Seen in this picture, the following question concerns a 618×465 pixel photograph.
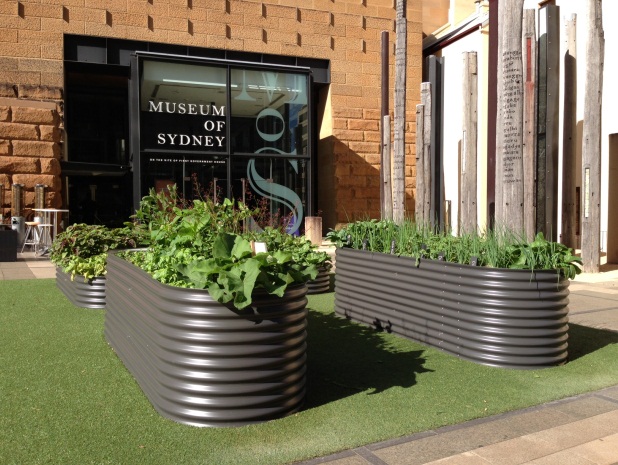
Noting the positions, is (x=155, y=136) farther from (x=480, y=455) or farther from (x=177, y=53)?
(x=480, y=455)

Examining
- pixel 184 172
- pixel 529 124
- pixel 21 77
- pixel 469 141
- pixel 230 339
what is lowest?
pixel 230 339

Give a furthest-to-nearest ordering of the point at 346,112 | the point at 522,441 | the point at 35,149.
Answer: the point at 346,112 < the point at 35,149 < the point at 522,441

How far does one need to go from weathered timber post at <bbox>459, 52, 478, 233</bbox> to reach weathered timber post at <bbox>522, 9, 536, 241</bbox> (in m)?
1.83

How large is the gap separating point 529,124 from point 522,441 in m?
7.70

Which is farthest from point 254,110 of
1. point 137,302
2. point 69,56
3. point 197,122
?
point 137,302

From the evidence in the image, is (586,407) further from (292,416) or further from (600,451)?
(292,416)

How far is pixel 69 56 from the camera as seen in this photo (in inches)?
728

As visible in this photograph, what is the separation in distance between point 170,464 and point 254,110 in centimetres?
1735

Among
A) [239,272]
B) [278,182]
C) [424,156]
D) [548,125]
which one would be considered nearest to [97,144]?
[278,182]

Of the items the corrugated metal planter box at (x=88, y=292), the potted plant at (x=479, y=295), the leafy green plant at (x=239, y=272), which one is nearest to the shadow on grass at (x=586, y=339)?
the potted plant at (x=479, y=295)

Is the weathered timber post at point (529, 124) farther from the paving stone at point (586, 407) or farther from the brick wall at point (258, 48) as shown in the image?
the brick wall at point (258, 48)

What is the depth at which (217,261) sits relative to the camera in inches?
149

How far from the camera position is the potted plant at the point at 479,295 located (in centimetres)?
489

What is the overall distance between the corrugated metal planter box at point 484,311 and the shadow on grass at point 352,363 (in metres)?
0.34
